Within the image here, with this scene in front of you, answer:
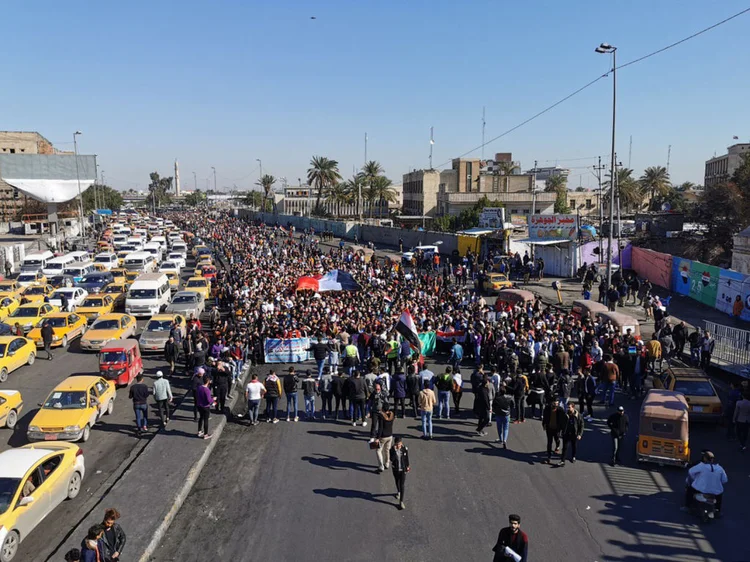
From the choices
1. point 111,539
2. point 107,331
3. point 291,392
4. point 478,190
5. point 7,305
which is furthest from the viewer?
point 478,190

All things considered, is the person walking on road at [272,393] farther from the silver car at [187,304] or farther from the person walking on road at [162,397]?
the silver car at [187,304]

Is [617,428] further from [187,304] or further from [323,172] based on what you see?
[323,172]

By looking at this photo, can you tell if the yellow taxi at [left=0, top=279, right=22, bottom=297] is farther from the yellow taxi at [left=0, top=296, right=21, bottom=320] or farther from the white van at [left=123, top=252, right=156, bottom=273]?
the white van at [left=123, top=252, right=156, bottom=273]

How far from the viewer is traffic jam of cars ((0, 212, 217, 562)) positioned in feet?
31.6

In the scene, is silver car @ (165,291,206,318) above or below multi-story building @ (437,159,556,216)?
below

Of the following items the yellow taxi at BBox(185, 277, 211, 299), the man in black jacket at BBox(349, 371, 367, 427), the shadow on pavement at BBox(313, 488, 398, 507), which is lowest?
the shadow on pavement at BBox(313, 488, 398, 507)

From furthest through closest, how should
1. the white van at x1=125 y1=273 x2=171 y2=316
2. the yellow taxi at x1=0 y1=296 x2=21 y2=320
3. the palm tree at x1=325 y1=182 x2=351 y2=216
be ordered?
the palm tree at x1=325 y1=182 x2=351 y2=216
the white van at x1=125 y1=273 x2=171 y2=316
the yellow taxi at x1=0 y1=296 x2=21 y2=320

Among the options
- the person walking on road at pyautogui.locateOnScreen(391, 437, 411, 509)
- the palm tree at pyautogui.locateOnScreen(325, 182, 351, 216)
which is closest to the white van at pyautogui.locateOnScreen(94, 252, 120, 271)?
the person walking on road at pyautogui.locateOnScreen(391, 437, 411, 509)

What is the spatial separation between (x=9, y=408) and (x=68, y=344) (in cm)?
943

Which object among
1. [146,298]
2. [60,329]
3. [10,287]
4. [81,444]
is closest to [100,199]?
[10,287]

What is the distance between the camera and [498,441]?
13.2 metres

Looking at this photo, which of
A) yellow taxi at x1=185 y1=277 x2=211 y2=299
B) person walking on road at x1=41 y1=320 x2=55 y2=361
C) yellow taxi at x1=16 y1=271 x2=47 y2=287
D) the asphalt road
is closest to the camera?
the asphalt road

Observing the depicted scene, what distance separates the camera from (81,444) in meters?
13.2

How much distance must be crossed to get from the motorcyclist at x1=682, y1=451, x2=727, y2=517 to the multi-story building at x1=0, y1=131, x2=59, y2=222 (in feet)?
330
